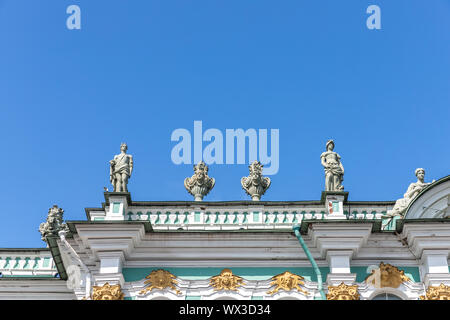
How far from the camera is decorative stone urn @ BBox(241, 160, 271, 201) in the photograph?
28156mm

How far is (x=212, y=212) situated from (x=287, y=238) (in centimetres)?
245

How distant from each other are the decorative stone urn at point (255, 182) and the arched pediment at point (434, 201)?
447cm

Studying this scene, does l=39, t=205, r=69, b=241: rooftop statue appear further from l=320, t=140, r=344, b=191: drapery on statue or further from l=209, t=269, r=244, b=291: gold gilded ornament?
l=320, t=140, r=344, b=191: drapery on statue

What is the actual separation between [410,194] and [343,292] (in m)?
3.85

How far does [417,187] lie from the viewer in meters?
27.2

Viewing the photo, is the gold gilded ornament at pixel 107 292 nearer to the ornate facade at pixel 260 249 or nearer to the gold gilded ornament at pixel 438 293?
the ornate facade at pixel 260 249

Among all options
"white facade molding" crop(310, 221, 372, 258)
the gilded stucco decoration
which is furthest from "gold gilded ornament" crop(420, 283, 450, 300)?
"white facade molding" crop(310, 221, 372, 258)

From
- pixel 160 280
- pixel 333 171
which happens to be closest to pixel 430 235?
pixel 333 171

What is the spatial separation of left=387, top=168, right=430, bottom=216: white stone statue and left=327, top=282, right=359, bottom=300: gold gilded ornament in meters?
2.78

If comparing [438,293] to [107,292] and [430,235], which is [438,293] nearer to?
[430,235]
